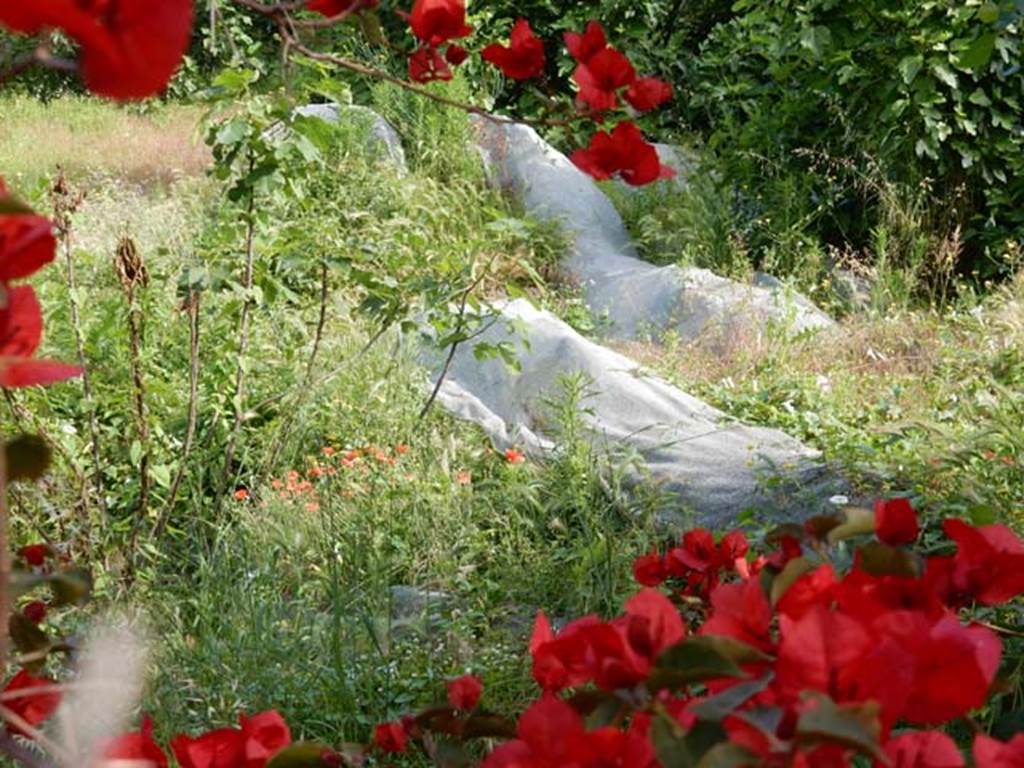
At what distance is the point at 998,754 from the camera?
56cm

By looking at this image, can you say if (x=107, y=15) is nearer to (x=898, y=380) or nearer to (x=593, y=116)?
(x=593, y=116)

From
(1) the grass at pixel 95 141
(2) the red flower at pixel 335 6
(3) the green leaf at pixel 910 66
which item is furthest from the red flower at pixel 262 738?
(1) the grass at pixel 95 141

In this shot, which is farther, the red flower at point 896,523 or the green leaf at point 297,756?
the red flower at point 896,523

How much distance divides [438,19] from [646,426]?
8.94 ft

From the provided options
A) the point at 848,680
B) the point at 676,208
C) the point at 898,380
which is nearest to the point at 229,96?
the point at 898,380

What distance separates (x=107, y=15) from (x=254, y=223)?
2.69 metres

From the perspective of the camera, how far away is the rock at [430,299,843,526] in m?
3.16

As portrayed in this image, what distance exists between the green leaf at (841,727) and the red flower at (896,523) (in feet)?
1.16

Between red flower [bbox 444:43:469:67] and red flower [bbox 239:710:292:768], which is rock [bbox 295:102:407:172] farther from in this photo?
red flower [bbox 239:710:292:768]

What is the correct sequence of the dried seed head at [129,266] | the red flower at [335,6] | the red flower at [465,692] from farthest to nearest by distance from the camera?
the dried seed head at [129,266] < the red flower at [335,6] < the red flower at [465,692]

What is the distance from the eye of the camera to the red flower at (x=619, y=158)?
109 cm

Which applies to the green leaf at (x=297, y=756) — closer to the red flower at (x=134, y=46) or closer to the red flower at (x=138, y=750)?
the red flower at (x=138, y=750)

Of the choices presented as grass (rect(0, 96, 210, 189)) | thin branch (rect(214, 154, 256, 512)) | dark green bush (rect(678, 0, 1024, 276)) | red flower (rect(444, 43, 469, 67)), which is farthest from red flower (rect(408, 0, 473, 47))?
grass (rect(0, 96, 210, 189))

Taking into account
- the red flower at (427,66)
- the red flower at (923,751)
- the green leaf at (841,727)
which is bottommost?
the red flower at (923,751)
